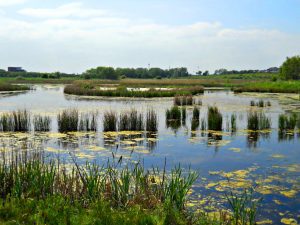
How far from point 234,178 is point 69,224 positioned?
4.86 m

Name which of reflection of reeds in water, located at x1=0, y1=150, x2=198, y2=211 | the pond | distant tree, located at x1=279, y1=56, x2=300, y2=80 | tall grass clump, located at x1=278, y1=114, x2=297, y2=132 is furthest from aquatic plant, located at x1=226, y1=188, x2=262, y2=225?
distant tree, located at x1=279, y1=56, x2=300, y2=80

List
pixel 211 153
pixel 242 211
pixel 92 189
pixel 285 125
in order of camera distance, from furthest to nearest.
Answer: pixel 285 125, pixel 211 153, pixel 92 189, pixel 242 211

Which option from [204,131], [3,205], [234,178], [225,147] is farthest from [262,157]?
[3,205]

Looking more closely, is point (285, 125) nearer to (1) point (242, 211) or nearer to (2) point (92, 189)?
(1) point (242, 211)

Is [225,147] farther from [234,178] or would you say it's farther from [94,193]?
[94,193]

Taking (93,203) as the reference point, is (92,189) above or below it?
above

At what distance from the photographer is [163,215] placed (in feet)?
17.5

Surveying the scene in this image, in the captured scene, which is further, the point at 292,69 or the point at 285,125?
the point at 292,69

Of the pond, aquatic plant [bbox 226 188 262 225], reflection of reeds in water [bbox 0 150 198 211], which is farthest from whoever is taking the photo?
the pond

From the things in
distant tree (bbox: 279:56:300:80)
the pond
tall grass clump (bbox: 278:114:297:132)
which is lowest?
the pond

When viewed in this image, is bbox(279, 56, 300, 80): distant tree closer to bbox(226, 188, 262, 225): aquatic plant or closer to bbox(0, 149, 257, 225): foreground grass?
bbox(226, 188, 262, 225): aquatic plant

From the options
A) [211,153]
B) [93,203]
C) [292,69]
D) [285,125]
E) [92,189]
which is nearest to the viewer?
[93,203]

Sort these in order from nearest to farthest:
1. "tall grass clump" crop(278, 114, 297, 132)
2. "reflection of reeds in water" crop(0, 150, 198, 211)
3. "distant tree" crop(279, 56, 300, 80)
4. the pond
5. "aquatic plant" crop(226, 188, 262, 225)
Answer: "aquatic plant" crop(226, 188, 262, 225)
"reflection of reeds in water" crop(0, 150, 198, 211)
the pond
"tall grass clump" crop(278, 114, 297, 132)
"distant tree" crop(279, 56, 300, 80)

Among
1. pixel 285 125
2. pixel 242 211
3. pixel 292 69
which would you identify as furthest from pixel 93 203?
pixel 292 69
